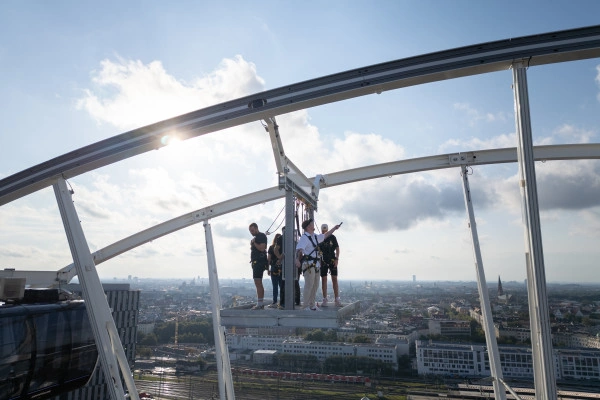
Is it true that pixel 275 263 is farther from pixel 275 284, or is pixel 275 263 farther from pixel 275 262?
pixel 275 284

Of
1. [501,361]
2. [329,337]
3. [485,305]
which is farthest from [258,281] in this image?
[329,337]

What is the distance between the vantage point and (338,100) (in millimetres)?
5676

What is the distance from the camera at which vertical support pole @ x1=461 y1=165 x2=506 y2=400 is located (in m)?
7.42

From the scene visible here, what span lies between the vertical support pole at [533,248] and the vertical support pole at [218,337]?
304 inches

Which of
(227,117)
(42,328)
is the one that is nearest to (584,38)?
(227,117)

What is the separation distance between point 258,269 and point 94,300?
9.97 ft

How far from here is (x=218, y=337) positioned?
10602 millimetres

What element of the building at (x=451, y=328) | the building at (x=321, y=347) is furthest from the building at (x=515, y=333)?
the building at (x=321, y=347)

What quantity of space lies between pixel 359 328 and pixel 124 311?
37172 millimetres

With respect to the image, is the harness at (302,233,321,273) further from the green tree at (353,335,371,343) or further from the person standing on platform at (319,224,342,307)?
the green tree at (353,335,371,343)

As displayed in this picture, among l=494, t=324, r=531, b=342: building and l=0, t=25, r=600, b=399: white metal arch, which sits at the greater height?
l=0, t=25, r=600, b=399: white metal arch

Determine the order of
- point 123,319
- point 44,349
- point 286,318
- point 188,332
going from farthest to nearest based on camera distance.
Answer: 1. point 123,319
2. point 188,332
3. point 44,349
4. point 286,318

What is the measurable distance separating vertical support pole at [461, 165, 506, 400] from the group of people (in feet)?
10.2

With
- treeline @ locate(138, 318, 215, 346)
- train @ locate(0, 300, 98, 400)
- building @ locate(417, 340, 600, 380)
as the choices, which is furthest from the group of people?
treeline @ locate(138, 318, 215, 346)
